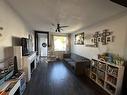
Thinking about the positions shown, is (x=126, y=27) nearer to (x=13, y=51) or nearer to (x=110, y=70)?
(x=110, y=70)

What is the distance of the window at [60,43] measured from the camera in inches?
317

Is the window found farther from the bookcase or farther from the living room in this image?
the bookcase

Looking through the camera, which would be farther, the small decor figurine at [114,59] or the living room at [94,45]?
the small decor figurine at [114,59]

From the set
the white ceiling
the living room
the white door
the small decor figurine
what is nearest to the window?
the white door

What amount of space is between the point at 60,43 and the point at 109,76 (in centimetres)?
571

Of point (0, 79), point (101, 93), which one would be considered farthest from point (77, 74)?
point (0, 79)

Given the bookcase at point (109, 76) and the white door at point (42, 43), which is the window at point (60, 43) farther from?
the bookcase at point (109, 76)

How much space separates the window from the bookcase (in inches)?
190

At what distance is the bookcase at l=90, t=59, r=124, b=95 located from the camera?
99.4 inches

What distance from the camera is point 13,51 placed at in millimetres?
2840

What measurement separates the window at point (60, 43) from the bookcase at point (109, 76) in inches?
190

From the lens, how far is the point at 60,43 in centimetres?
819

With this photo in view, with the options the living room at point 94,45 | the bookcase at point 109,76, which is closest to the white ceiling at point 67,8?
the living room at point 94,45

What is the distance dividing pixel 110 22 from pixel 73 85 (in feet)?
8.65
